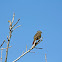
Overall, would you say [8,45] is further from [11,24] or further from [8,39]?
[11,24]

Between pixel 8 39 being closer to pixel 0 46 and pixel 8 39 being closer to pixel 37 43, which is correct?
pixel 0 46

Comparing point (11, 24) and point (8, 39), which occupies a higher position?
point (11, 24)

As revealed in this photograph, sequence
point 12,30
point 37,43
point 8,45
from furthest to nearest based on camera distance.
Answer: point 37,43, point 12,30, point 8,45

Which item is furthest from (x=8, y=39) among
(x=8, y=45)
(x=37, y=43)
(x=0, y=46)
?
(x=37, y=43)

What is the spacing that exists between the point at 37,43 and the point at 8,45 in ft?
3.70

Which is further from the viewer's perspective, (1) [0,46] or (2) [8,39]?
(1) [0,46]

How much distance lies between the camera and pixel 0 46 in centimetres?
345

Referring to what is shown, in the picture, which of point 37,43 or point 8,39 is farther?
point 37,43

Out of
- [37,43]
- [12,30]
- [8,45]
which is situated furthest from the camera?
[37,43]

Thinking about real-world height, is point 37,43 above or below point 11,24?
below

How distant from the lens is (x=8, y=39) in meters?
3.23

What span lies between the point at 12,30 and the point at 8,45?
0.45 metres

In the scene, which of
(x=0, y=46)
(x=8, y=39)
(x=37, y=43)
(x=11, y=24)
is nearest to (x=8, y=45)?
(x=8, y=39)

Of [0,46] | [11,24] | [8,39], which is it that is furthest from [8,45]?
[11,24]
